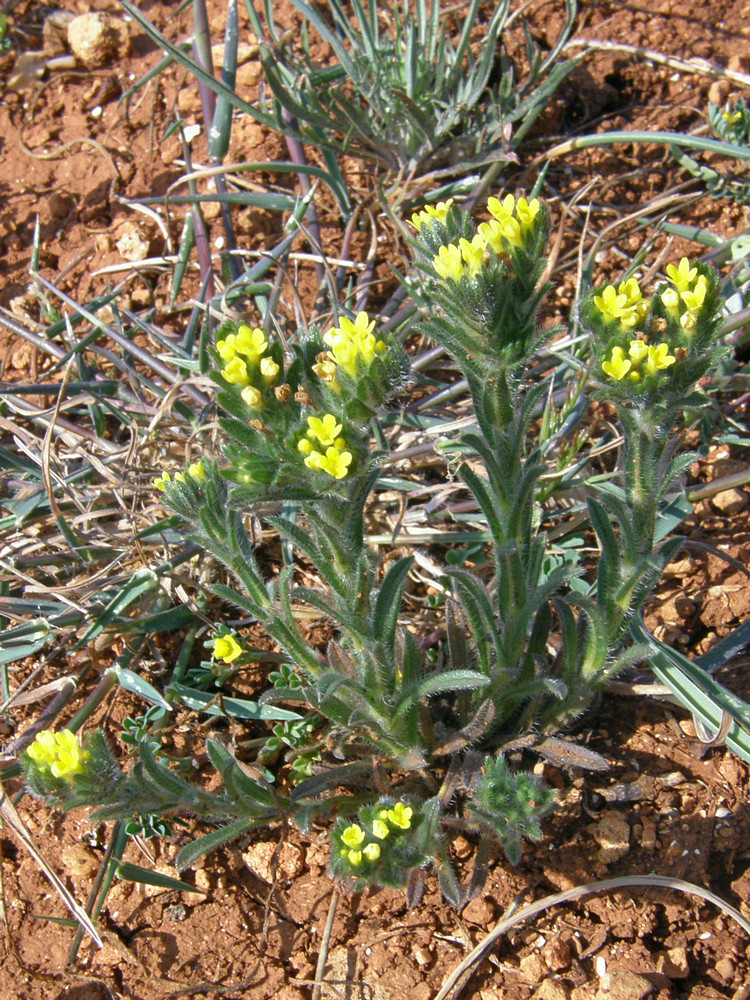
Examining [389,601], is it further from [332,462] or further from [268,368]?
[268,368]

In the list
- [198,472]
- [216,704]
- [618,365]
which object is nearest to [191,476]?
[198,472]

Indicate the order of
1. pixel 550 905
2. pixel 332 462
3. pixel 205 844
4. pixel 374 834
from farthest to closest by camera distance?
pixel 550 905
pixel 205 844
pixel 374 834
pixel 332 462

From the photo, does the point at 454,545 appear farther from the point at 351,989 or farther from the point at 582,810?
the point at 351,989

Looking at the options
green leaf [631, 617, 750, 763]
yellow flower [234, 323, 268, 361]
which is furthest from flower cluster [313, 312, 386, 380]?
green leaf [631, 617, 750, 763]

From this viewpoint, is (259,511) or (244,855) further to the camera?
(259,511)

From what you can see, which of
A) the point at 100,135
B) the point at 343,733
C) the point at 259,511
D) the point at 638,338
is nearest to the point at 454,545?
the point at 259,511

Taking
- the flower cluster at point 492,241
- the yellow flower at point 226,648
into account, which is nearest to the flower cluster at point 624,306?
the flower cluster at point 492,241
